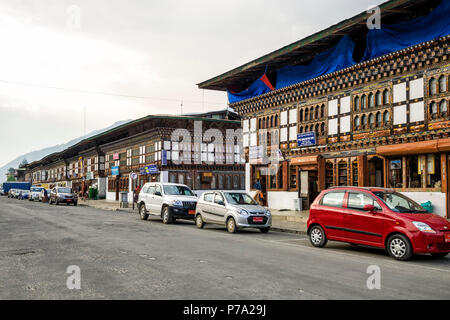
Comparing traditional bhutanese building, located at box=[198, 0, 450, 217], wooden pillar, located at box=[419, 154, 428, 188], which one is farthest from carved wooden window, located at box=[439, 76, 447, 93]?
wooden pillar, located at box=[419, 154, 428, 188]

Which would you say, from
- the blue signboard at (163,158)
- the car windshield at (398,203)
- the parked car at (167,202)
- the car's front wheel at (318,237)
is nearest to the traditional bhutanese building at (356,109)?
the car windshield at (398,203)

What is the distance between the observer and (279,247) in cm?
1254

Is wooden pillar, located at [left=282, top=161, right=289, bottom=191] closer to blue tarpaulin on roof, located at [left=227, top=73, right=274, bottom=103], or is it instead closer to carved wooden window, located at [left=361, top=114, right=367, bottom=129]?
blue tarpaulin on roof, located at [left=227, top=73, right=274, bottom=103]

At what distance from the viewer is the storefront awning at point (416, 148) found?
684 inches

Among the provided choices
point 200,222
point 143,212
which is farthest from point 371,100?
point 143,212

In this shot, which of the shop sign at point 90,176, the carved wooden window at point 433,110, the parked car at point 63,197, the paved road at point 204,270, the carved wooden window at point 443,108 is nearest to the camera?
the paved road at point 204,270

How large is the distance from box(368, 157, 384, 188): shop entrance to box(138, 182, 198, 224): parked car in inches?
339

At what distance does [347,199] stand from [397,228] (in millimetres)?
1789

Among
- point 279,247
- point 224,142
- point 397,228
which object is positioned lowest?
point 279,247

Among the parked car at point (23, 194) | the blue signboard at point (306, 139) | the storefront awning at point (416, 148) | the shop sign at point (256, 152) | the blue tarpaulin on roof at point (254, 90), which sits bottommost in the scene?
the parked car at point (23, 194)

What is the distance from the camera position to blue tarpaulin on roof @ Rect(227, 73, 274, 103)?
28.0 m

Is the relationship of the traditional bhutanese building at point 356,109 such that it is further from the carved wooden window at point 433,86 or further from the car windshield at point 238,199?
the car windshield at point 238,199
